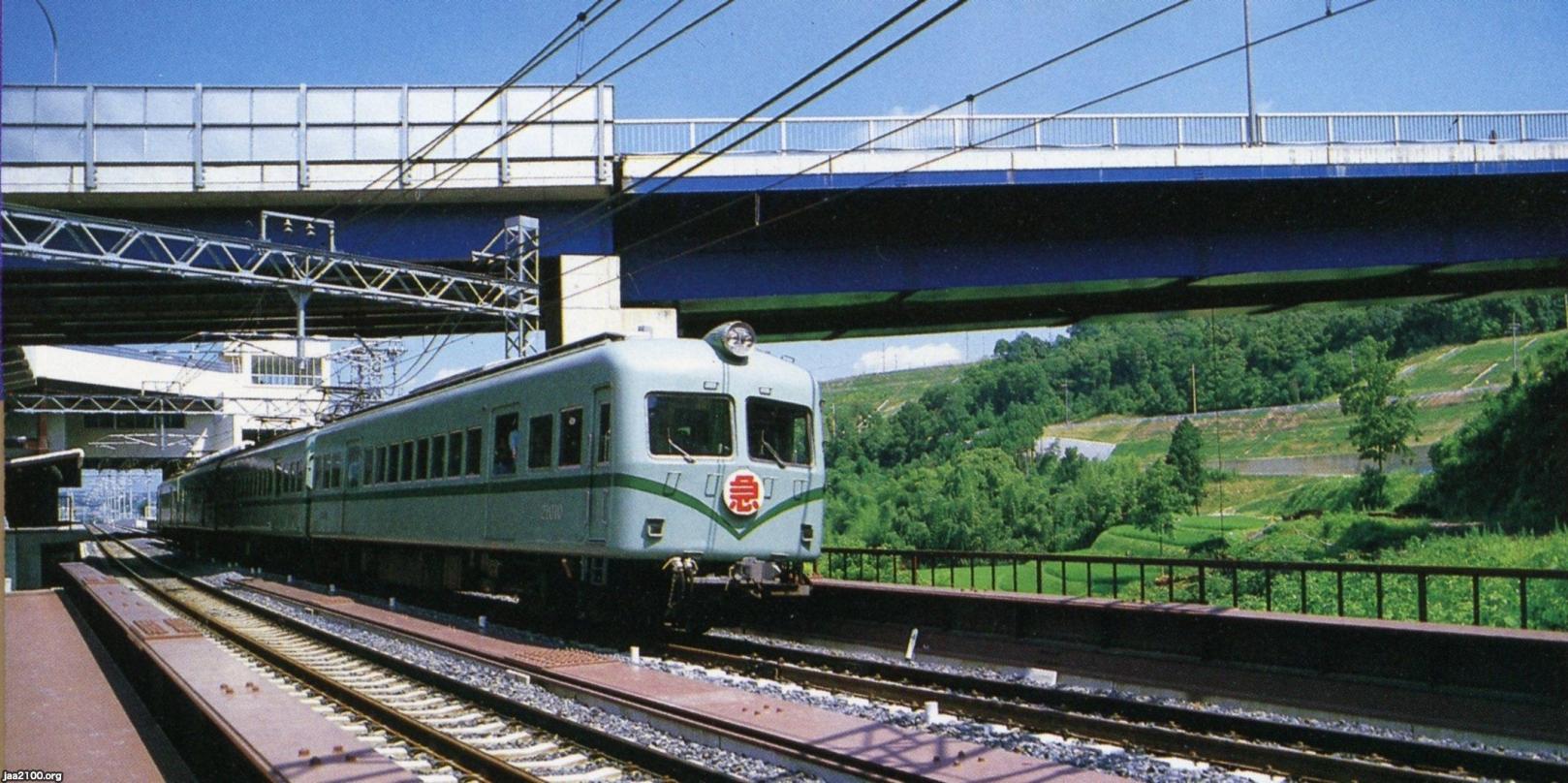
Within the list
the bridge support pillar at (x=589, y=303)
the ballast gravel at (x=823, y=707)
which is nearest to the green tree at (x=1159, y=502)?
the bridge support pillar at (x=589, y=303)

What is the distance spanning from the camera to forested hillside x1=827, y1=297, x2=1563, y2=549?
4819cm

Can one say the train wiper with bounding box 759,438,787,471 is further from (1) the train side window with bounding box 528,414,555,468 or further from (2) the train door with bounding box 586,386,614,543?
(1) the train side window with bounding box 528,414,555,468

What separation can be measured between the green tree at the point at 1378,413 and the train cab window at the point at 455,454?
42969mm

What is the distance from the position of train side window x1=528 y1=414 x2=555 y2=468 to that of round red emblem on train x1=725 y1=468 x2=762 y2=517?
83.7 inches

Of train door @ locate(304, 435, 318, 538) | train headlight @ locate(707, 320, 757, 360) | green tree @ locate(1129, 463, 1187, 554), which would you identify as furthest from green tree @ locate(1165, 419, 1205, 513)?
train headlight @ locate(707, 320, 757, 360)

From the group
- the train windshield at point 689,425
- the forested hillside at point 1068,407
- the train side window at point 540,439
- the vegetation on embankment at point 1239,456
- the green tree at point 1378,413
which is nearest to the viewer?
the train windshield at point 689,425

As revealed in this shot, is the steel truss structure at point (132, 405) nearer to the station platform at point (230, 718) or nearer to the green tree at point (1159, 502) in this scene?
the green tree at point (1159, 502)

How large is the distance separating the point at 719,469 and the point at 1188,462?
140 ft

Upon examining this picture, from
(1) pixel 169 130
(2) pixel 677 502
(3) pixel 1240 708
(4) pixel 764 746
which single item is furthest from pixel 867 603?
(1) pixel 169 130

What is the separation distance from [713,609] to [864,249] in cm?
1158

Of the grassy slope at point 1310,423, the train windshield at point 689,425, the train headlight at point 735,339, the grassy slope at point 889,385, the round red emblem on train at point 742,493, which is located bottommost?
the round red emblem on train at point 742,493

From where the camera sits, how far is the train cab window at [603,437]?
1255 centimetres

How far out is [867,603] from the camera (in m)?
15.2

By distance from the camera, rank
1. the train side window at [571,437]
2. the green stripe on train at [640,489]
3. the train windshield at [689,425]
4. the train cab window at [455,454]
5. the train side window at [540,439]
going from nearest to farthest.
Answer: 1. the green stripe on train at [640,489]
2. the train windshield at [689,425]
3. the train side window at [571,437]
4. the train side window at [540,439]
5. the train cab window at [455,454]
